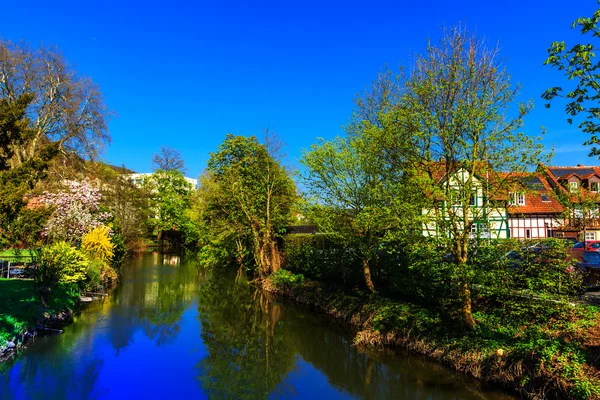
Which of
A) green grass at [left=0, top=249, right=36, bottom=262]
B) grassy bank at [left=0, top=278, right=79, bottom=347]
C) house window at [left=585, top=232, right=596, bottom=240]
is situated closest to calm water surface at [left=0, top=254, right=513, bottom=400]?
grassy bank at [left=0, top=278, right=79, bottom=347]

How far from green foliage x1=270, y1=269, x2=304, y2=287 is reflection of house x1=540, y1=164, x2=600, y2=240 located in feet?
42.6

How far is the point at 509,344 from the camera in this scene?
954 centimetres

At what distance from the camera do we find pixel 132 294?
71.5ft

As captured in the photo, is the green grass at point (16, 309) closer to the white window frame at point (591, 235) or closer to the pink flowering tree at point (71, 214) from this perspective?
the pink flowering tree at point (71, 214)

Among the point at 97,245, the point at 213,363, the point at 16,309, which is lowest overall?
the point at 213,363

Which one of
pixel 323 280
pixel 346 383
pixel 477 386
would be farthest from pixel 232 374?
pixel 323 280

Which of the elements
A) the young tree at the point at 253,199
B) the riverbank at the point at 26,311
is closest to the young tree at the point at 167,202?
the young tree at the point at 253,199

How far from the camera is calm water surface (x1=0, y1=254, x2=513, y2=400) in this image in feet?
31.2

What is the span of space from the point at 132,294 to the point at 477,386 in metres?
18.3

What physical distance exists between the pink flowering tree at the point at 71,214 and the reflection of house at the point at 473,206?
2131 cm

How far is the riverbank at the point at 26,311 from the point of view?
11.3 meters

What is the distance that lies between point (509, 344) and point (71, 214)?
2457 cm

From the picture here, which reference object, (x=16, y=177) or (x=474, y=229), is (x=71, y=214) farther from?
(x=474, y=229)

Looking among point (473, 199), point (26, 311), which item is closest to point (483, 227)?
point (473, 199)
